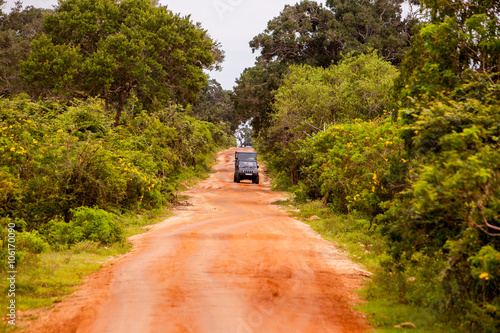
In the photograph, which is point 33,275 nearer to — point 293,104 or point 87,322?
point 87,322

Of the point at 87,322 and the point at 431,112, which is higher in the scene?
the point at 431,112

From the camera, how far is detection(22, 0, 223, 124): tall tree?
29234mm

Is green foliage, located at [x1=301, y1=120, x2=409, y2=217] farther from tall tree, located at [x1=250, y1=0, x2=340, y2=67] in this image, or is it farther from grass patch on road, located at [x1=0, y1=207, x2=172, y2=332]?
tall tree, located at [x1=250, y1=0, x2=340, y2=67]

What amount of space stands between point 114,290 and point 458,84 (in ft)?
24.5

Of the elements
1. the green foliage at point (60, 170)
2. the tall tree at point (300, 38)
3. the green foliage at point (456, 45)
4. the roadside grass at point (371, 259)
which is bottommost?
the roadside grass at point (371, 259)

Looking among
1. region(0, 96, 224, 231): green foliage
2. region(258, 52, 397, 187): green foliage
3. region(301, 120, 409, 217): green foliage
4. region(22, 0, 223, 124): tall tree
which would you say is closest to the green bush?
region(0, 96, 224, 231): green foliage

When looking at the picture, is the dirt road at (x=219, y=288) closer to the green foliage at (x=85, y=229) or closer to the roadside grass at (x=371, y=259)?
the roadside grass at (x=371, y=259)

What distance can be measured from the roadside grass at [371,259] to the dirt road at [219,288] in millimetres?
353

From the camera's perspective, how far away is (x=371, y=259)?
12.2 m

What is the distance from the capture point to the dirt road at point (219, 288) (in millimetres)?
6840

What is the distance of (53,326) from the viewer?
6.64 metres

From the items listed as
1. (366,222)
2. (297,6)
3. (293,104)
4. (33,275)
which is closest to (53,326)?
(33,275)

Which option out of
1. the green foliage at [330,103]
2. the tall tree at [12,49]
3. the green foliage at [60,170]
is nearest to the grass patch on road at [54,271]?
the green foliage at [60,170]

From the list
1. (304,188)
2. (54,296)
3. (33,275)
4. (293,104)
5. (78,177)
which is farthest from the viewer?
(293,104)
